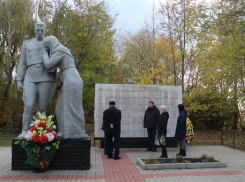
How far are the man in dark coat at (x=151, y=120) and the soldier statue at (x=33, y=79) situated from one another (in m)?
3.79

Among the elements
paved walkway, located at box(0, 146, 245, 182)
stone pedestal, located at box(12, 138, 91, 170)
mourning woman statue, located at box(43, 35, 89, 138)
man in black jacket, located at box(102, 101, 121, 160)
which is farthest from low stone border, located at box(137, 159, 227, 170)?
mourning woman statue, located at box(43, 35, 89, 138)

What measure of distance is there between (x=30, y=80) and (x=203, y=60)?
44.0 ft

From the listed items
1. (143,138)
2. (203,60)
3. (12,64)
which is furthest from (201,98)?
(12,64)

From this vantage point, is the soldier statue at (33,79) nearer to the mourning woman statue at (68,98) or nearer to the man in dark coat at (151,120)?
the mourning woman statue at (68,98)

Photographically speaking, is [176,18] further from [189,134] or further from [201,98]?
[189,134]

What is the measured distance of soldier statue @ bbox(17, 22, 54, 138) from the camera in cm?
582

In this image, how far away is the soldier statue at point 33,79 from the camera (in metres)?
5.82

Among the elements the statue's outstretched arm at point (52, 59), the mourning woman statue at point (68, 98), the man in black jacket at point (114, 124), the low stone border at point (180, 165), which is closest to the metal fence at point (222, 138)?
the low stone border at point (180, 165)

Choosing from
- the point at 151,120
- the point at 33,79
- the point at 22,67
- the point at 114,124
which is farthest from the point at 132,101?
the point at 22,67

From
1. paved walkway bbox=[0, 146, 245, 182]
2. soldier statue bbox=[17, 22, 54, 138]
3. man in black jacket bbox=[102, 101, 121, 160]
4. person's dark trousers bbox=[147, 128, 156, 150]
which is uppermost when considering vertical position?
soldier statue bbox=[17, 22, 54, 138]

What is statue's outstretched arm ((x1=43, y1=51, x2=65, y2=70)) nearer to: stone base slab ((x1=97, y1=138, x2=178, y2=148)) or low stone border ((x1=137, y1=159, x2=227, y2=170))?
low stone border ((x1=137, y1=159, x2=227, y2=170))

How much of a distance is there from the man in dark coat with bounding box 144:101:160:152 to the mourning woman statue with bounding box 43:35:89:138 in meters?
3.16

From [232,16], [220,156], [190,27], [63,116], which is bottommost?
[220,156]

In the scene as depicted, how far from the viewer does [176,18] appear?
16188 millimetres
